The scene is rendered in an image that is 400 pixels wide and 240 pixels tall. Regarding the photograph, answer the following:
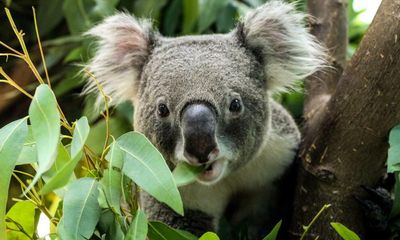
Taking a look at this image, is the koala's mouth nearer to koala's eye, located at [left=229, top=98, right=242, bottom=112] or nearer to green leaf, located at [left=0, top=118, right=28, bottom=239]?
koala's eye, located at [left=229, top=98, right=242, bottom=112]

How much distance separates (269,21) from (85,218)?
1.48 meters

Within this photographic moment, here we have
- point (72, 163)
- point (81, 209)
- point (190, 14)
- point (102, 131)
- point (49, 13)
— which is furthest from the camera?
point (49, 13)

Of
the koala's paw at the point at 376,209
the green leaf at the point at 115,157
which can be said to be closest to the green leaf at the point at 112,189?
the green leaf at the point at 115,157

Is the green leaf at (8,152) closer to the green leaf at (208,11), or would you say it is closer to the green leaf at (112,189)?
the green leaf at (112,189)

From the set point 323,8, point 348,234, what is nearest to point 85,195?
point 348,234

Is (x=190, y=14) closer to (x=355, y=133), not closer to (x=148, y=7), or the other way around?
(x=148, y=7)

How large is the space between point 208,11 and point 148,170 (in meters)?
2.15

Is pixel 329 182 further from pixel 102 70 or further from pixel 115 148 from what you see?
pixel 102 70

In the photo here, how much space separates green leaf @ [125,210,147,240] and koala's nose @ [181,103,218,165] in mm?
330

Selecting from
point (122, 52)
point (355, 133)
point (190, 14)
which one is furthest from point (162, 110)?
point (190, 14)

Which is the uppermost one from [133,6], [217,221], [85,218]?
[85,218]

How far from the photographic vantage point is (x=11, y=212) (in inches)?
97.7

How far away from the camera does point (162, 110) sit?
110 inches

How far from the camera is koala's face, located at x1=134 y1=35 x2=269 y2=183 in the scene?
8.20 feet
